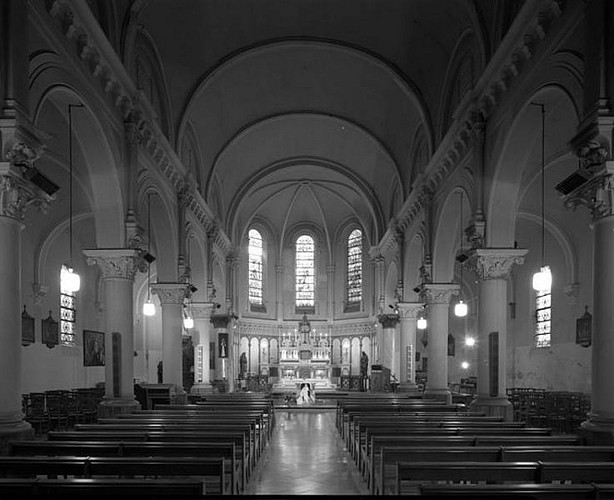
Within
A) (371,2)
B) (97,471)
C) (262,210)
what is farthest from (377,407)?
(262,210)

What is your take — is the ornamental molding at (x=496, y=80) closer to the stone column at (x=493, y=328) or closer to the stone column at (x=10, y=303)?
the stone column at (x=493, y=328)

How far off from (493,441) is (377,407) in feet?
24.2

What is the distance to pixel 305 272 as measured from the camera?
150 ft

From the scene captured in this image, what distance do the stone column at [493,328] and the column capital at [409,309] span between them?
11.7 meters

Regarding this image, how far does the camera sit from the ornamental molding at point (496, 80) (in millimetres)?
11305

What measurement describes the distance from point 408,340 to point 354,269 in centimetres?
1592

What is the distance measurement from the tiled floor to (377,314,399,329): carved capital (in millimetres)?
11965

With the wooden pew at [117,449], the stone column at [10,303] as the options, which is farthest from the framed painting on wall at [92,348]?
the wooden pew at [117,449]

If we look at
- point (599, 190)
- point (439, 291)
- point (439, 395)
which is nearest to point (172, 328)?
point (439, 291)

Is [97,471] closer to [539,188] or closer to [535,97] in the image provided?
[535,97]

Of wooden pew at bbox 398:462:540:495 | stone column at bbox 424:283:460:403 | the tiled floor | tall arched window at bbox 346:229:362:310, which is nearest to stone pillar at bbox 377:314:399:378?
stone column at bbox 424:283:460:403

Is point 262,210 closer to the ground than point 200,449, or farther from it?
farther from it

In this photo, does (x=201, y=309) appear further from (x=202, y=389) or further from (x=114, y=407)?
(x=114, y=407)

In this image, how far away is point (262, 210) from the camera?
144 ft
